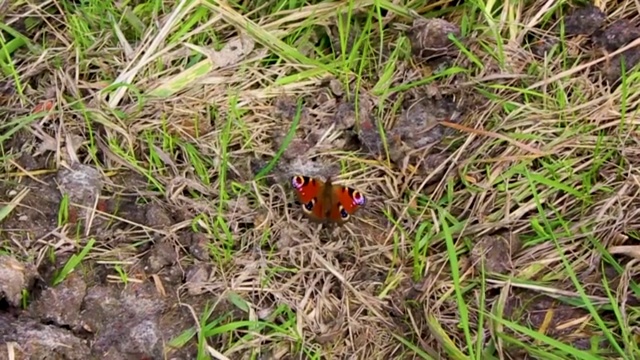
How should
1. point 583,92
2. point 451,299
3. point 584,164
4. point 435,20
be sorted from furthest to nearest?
point 435,20 < point 583,92 < point 584,164 < point 451,299

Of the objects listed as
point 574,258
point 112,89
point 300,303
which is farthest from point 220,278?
point 574,258

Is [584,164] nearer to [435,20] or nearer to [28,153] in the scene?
[435,20]

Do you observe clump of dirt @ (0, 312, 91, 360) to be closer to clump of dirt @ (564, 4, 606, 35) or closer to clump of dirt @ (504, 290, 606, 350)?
clump of dirt @ (504, 290, 606, 350)

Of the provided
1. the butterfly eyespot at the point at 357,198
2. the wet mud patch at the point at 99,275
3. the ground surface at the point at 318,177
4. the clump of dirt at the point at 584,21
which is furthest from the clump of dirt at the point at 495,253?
the clump of dirt at the point at 584,21

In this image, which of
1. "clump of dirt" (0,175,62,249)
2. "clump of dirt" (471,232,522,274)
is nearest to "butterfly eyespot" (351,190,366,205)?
"clump of dirt" (471,232,522,274)

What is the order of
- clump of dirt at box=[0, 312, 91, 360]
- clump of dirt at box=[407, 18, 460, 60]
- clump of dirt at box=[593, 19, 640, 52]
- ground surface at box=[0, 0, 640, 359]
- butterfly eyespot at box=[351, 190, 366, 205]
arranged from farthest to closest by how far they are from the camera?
clump of dirt at box=[407, 18, 460, 60] → clump of dirt at box=[593, 19, 640, 52] → butterfly eyespot at box=[351, 190, 366, 205] → ground surface at box=[0, 0, 640, 359] → clump of dirt at box=[0, 312, 91, 360]

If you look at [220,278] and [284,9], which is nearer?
[220,278]
